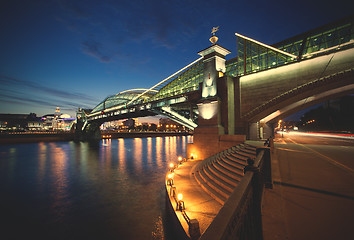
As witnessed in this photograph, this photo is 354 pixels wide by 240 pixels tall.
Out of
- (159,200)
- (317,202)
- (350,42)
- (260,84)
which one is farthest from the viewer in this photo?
(260,84)

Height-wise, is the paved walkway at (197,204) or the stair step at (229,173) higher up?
the stair step at (229,173)

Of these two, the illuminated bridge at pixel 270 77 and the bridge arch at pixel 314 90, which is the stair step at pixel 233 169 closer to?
the illuminated bridge at pixel 270 77

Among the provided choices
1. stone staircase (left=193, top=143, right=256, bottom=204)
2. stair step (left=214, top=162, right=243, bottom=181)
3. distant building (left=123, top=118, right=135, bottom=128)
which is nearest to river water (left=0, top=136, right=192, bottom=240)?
stone staircase (left=193, top=143, right=256, bottom=204)

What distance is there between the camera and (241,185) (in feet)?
8.96

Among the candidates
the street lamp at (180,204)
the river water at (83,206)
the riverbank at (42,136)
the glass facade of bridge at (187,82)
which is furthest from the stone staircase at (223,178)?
the riverbank at (42,136)

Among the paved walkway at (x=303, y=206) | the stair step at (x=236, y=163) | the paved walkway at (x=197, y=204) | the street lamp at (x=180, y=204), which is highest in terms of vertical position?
the paved walkway at (x=303, y=206)

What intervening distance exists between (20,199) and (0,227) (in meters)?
4.26

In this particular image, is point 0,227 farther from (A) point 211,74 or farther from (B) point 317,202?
(A) point 211,74

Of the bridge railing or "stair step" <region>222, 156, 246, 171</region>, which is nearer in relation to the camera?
the bridge railing

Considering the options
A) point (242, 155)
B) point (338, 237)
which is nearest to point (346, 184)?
point (338, 237)

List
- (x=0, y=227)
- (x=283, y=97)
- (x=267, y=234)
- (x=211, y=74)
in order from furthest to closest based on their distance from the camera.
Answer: (x=211, y=74)
(x=283, y=97)
(x=0, y=227)
(x=267, y=234)

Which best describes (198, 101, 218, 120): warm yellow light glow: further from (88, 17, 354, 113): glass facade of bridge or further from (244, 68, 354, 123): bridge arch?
(88, 17, 354, 113): glass facade of bridge

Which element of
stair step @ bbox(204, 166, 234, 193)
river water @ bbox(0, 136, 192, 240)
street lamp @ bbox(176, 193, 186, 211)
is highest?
stair step @ bbox(204, 166, 234, 193)

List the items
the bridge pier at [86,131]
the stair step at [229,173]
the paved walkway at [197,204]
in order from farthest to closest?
the bridge pier at [86,131]
the stair step at [229,173]
the paved walkway at [197,204]
